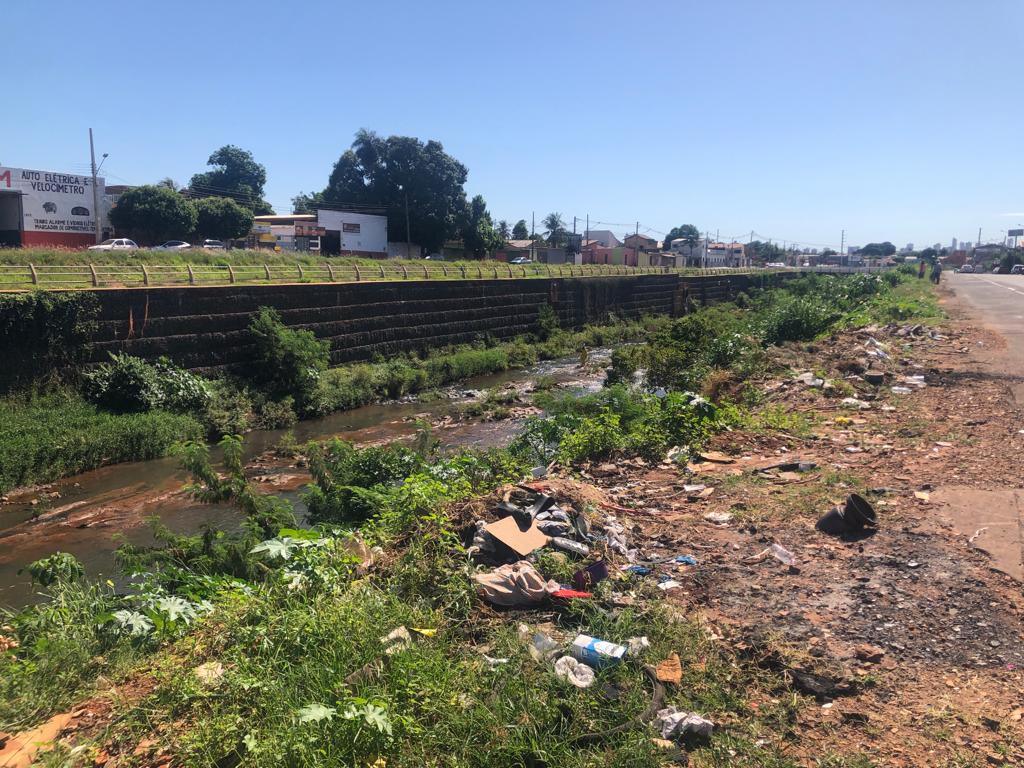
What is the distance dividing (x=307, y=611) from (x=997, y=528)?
18.3ft

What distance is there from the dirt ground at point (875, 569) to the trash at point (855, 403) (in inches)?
18.3

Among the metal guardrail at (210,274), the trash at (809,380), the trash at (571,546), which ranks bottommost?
the trash at (571,546)

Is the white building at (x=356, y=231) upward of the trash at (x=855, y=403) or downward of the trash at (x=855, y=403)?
upward

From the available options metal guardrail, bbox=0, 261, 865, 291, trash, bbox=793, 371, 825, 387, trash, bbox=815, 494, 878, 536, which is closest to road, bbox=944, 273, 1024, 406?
trash, bbox=793, 371, 825, 387

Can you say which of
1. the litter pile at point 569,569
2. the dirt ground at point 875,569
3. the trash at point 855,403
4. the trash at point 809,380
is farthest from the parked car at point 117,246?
the litter pile at point 569,569

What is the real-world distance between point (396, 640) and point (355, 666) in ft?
1.00

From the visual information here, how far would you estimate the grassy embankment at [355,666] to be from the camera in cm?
341

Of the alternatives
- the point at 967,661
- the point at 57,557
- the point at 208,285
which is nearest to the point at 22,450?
the point at 208,285

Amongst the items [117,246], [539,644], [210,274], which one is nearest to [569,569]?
[539,644]

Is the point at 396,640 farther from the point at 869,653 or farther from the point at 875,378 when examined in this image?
the point at 875,378

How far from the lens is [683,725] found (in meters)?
3.54

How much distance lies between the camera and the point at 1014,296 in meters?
32.8

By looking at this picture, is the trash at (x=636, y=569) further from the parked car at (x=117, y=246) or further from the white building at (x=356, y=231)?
the white building at (x=356, y=231)

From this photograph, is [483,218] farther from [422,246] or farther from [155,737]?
[155,737]
